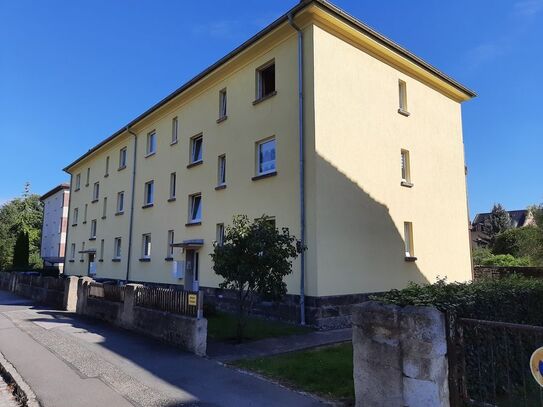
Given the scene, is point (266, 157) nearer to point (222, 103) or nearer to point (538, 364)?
point (222, 103)

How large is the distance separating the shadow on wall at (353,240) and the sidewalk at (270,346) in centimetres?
191

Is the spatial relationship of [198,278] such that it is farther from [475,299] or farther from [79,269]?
[79,269]

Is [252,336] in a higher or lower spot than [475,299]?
lower

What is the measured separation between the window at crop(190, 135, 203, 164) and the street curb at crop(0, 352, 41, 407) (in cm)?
1245

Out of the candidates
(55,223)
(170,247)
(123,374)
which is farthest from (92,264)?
(55,223)

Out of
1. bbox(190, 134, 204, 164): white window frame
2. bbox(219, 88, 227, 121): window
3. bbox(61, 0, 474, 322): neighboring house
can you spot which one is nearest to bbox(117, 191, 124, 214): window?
bbox(61, 0, 474, 322): neighboring house

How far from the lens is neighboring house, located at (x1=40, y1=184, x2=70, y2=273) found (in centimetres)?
5141

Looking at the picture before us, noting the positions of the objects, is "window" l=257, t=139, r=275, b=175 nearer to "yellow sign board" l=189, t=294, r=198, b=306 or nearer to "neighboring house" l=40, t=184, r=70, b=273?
"yellow sign board" l=189, t=294, r=198, b=306

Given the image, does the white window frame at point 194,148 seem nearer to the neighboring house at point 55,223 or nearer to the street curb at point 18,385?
the street curb at point 18,385

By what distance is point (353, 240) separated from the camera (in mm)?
13523

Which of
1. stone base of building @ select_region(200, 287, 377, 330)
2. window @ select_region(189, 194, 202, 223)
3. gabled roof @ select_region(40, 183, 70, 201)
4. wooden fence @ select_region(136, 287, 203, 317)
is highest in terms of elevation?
gabled roof @ select_region(40, 183, 70, 201)

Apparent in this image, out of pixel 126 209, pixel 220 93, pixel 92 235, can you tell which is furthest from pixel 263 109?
pixel 92 235

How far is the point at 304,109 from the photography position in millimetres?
13336

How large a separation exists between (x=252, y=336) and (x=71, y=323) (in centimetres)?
621
